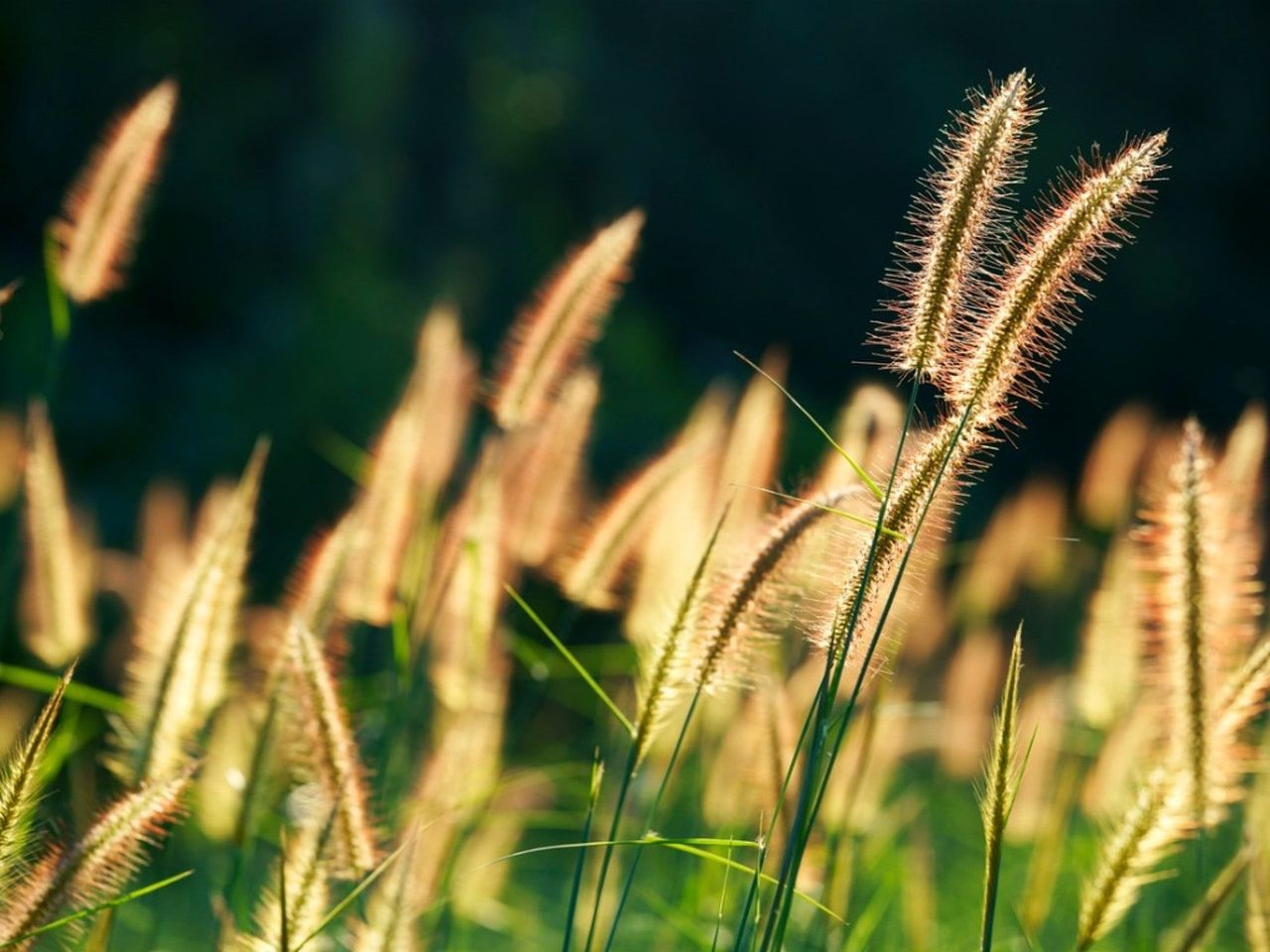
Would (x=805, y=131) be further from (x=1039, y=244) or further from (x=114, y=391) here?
(x=1039, y=244)

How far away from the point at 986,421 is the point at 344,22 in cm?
1485

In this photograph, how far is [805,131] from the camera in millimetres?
17797

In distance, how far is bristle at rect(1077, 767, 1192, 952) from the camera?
155 cm

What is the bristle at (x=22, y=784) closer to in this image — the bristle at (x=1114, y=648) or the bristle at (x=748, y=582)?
the bristle at (x=748, y=582)

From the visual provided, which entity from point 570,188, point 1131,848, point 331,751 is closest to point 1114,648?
point 1131,848

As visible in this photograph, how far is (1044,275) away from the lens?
4.70 feet

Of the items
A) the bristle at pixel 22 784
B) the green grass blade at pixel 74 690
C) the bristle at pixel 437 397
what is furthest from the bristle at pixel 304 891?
the bristle at pixel 437 397

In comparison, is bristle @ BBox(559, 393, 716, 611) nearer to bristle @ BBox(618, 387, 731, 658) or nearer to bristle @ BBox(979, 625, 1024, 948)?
bristle @ BBox(618, 387, 731, 658)

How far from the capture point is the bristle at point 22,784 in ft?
4.22

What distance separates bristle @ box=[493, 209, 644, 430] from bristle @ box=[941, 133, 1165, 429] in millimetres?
870

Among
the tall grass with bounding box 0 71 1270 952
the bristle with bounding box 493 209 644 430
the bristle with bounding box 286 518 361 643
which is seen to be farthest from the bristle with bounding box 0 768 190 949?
the bristle with bounding box 493 209 644 430

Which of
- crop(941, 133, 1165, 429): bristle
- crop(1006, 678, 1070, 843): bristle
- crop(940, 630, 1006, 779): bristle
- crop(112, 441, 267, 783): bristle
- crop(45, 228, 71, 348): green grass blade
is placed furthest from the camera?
crop(940, 630, 1006, 779): bristle

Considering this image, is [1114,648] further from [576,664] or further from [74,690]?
[74,690]

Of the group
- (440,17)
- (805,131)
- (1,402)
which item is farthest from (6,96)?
(805,131)
